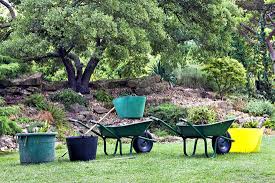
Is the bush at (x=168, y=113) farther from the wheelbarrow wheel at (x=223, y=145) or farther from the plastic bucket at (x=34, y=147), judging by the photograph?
the plastic bucket at (x=34, y=147)

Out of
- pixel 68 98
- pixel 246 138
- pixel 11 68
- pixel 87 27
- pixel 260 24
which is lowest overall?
pixel 246 138

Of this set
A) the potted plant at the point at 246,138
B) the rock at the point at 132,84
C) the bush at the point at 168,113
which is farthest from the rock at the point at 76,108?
the potted plant at the point at 246,138

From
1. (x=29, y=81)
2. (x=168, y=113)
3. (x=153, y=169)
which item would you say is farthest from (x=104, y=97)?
(x=153, y=169)

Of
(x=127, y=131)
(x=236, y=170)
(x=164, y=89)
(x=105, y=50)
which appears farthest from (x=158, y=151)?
(x=164, y=89)

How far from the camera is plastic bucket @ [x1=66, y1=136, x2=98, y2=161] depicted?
6098mm

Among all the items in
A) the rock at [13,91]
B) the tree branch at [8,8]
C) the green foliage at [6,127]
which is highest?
the tree branch at [8,8]

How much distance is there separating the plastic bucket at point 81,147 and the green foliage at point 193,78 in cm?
937

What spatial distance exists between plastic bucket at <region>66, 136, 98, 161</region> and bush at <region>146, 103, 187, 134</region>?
4.56m

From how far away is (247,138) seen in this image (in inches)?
270

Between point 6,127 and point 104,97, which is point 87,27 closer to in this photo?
point 104,97

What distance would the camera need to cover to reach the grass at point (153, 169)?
4.69 m

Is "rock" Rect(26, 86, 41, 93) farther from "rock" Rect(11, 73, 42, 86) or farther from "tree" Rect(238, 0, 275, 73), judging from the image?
"tree" Rect(238, 0, 275, 73)

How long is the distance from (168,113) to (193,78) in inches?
183

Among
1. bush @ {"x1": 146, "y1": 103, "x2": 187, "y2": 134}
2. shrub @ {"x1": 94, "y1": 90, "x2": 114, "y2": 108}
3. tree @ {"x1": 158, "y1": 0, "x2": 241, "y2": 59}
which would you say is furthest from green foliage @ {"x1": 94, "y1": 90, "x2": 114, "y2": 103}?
tree @ {"x1": 158, "y1": 0, "x2": 241, "y2": 59}
